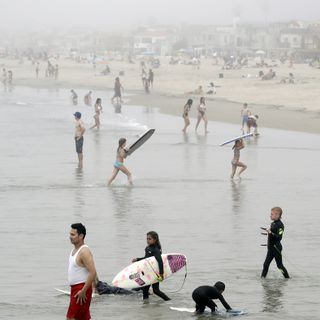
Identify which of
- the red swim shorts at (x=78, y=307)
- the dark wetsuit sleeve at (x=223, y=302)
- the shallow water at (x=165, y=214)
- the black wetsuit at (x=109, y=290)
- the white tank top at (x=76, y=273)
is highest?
the white tank top at (x=76, y=273)

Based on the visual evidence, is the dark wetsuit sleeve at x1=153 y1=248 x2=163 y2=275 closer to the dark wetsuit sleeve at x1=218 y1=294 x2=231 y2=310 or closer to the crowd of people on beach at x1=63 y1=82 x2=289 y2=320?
the crowd of people on beach at x1=63 y1=82 x2=289 y2=320

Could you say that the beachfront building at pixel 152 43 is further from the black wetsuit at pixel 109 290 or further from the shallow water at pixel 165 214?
the black wetsuit at pixel 109 290

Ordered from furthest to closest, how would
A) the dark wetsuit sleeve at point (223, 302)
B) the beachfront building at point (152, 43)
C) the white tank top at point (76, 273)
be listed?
the beachfront building at point (152, 43), the dark wetsuit sleeve at point (223, 302), the white tank top at point (76, 273)

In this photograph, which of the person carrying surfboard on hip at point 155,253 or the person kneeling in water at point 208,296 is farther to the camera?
the person carrying surfboard on hip at point 155,253

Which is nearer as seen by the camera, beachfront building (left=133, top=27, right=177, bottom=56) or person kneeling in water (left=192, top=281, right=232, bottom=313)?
person kneeling in water (left=192, top=281, right=232, bottom=313)

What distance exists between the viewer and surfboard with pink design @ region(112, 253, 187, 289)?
41.7 ft

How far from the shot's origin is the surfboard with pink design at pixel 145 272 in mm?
12711

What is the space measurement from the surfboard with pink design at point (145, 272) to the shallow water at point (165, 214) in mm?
252

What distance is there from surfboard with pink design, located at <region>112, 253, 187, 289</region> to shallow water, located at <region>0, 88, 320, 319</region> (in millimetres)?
252

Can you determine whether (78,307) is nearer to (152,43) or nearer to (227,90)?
(227,90)

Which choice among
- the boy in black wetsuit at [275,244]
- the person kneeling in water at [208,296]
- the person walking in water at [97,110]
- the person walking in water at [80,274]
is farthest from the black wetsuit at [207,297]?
the person walking in water at [97,110]

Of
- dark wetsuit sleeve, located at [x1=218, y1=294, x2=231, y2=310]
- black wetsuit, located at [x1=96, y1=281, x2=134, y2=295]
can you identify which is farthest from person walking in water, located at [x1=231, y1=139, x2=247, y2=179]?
dark wetsuit sleeve, located at [x1=218, y1=294, x2=231, y2=310]

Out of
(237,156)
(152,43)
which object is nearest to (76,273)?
(237,156)

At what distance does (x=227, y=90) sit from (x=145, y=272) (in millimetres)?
44525
